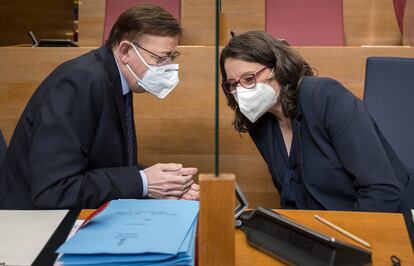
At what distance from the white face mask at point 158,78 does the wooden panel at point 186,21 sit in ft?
3.90

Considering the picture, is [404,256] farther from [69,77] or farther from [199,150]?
[199,150]

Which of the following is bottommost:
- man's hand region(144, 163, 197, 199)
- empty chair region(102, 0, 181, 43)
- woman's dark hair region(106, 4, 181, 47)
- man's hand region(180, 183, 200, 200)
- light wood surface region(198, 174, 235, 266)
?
man's hand region(180, 183, 200, 200)

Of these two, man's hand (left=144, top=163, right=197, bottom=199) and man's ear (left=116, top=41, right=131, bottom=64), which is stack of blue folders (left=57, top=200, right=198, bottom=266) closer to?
man's hand (left=144, top=163, right=197, bottom=199)

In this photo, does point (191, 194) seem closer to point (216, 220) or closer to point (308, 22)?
point (216, 220)

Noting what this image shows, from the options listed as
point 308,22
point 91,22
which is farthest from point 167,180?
point 91,22

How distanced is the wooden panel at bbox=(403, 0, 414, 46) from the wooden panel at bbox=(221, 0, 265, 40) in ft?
2.35

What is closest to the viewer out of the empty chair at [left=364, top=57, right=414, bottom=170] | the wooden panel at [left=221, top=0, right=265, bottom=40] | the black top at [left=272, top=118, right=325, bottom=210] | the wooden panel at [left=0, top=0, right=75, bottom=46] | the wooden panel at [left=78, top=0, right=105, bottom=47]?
the black top at [left=272, top=118, right=325, bottom=210]

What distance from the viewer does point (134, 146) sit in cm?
145

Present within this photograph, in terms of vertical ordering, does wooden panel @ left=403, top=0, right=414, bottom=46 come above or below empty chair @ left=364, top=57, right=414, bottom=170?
above

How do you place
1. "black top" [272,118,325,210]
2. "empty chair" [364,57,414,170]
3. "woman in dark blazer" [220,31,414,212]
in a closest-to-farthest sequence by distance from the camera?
1. "woman in dark blazer" [220,31,414,212]
2. "black top" [272,118,325,210]
3. "empty chair" [364,57,414,170]

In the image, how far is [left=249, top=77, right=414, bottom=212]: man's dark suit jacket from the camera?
1217 mm

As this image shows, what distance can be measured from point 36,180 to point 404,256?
801 mm

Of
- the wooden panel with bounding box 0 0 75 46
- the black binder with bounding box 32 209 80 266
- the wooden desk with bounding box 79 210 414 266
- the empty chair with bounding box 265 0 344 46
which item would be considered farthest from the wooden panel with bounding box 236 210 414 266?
the wooden panel with bounding box 0 0 75 46

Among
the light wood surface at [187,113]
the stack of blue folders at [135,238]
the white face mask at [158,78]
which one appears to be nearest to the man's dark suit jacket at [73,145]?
the white face mask at [158,78]
